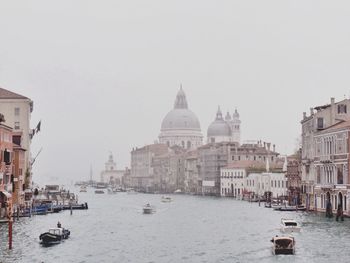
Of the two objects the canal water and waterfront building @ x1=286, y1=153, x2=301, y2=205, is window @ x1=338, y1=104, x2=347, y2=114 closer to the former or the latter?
the canal water

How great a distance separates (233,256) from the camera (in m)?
29.7

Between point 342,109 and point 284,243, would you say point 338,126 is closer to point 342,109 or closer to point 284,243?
point 342,109

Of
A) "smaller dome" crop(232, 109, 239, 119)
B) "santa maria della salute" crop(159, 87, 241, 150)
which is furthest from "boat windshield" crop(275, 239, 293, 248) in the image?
"santa maria della salute" crop(159, 87, 241, 150)

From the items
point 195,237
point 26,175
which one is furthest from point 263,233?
point 26,175

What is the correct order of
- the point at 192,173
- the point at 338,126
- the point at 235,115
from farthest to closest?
1. the point at 235,115
2. the point at 192,173
3. the point at 338,126

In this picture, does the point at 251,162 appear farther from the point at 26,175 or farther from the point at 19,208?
the point at 19,208

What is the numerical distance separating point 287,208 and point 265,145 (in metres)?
61.7

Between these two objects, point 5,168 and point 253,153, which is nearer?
point 5,168

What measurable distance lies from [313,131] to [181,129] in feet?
392

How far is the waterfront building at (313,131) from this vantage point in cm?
5262

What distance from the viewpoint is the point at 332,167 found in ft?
162

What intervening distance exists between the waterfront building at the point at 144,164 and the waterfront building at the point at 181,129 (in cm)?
651

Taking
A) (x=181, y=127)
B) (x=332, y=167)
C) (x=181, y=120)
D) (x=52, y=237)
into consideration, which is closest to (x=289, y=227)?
(x=52, y=237)

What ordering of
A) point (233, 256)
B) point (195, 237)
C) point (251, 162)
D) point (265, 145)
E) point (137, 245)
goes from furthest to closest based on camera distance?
point (265, 145) < point (251, 162) < point (195, 237) < point (137, 245) < point (233, 256)
